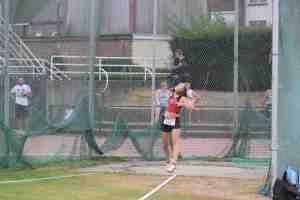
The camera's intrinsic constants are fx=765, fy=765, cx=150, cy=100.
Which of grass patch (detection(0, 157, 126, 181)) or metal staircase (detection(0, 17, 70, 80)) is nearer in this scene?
grass patch (detection(0, 157, 126, 181))

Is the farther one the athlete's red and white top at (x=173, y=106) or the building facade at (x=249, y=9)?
the building facade at (x=249, y=9)

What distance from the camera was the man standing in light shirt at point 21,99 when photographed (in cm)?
1631

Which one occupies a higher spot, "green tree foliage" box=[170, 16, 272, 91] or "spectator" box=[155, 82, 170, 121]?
"green tree foliage" box=[170, 16, 272, 91]

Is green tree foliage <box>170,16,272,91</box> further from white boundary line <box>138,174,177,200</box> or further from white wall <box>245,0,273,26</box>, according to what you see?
white boundary line <box>138,174,177,200</box>

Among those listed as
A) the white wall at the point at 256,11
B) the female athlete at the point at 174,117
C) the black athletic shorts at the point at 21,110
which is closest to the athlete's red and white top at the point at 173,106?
the female athlete at the point at 174,117

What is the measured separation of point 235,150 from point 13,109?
16.5ft

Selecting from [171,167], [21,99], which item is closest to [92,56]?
[21,99]

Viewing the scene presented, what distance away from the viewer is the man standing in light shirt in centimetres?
1631

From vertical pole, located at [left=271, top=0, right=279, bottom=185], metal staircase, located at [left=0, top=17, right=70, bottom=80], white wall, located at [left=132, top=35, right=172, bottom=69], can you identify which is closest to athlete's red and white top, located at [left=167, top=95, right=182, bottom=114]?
vertical pole, located at [left=271, top=0, right=279, bottom=185]

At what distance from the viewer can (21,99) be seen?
18.6 meters

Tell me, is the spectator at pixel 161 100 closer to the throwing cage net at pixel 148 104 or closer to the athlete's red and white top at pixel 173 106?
the throwing cage net at pixel 148 104

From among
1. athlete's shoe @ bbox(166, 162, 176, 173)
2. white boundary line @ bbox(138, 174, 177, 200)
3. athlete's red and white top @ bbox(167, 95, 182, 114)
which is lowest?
white boundary line @ bbox(138, 174, 177, 200)

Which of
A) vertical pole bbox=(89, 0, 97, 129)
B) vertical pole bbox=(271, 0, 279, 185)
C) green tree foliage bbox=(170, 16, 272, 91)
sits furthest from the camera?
green tree foliage bbox=(170, 16, 272, 91)

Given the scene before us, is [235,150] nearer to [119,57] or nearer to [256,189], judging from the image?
[256,189]
